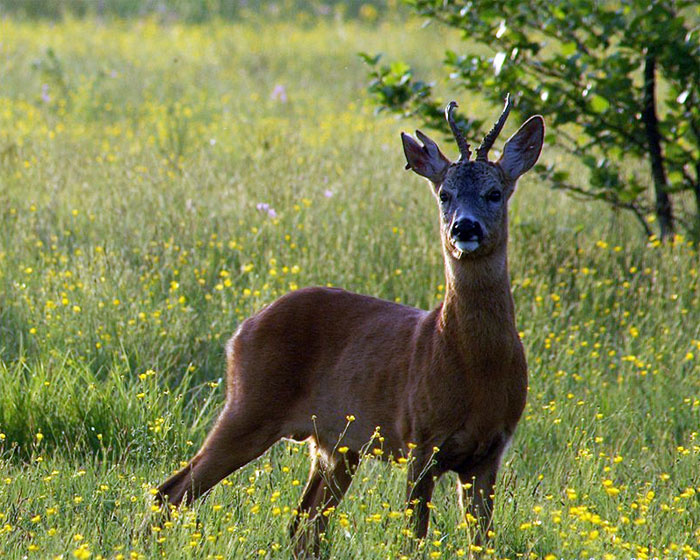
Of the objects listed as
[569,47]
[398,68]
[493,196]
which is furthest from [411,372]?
[569,47]

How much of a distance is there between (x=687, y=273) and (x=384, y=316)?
3047 millimetres

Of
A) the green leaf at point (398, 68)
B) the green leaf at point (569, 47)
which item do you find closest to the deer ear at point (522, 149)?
the green leaf at point (398, 68)

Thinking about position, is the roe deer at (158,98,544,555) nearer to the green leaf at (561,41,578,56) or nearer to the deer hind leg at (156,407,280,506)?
the deer hind leg at (156,407,280,506)

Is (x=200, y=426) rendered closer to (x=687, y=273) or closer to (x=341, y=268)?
(x=341, y=268)

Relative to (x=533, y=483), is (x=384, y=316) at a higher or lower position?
higher

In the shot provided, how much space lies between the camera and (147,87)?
43.1ft

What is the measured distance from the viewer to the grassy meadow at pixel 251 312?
416 centimetres

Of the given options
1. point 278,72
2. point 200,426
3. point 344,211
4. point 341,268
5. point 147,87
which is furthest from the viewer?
point 278,72

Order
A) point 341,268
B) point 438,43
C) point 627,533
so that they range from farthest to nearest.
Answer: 1. point 438,43
2. point 341,268
3. point 627,533

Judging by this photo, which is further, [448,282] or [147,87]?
[147,87]

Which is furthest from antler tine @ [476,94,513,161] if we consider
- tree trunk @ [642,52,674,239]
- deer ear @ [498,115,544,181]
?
tree trunk @ [642,52,674,239]

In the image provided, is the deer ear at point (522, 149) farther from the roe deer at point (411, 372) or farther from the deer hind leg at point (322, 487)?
the deer hind leg at point (322, 487)

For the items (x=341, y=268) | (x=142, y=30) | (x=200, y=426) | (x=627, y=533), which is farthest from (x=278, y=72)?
(x=627, y=533)

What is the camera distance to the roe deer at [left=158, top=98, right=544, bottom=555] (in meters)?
3.99
